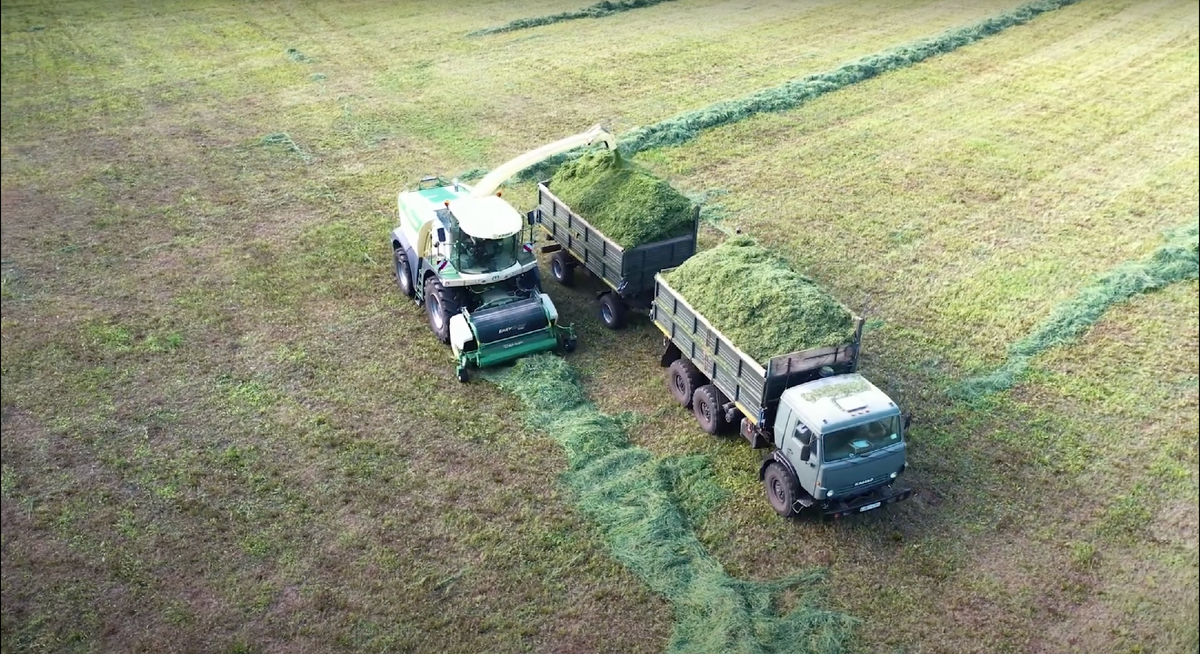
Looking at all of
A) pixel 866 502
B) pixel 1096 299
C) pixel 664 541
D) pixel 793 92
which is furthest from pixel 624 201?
pixel 793 92

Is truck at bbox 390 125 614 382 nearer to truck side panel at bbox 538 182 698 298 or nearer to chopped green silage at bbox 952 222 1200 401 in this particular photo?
truck side panel at bbox 538 182 698 298

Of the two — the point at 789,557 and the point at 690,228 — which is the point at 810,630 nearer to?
the point at 789,557

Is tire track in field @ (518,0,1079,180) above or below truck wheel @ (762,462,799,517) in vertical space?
above

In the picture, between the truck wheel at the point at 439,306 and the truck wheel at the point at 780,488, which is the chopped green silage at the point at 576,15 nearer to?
the truck wheel at the point at 439,306

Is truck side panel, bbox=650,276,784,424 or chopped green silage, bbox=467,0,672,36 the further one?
chopped green silage, bbox=467,0,672,36

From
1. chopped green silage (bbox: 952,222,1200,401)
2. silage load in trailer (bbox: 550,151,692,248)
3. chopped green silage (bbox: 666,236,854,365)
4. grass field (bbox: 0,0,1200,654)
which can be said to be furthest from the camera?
silage load in trailer (bbox: 550,151,692,248)

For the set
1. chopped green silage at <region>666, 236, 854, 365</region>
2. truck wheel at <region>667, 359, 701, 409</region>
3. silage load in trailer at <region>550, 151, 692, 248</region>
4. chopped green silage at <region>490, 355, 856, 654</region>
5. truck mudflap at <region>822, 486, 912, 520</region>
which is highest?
silage load in trailer at <region>550, 151, 692, 248</region>

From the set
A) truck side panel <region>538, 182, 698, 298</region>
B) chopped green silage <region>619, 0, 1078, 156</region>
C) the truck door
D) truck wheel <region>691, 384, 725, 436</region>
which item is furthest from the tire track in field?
the truck door
